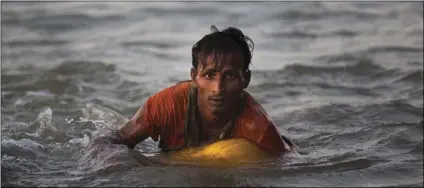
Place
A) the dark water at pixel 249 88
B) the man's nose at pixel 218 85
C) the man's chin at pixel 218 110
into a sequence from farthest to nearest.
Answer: the dark water at pixel 249 88 < the man's chin at pixel 218 110 < the man's nose at pixel 218 85

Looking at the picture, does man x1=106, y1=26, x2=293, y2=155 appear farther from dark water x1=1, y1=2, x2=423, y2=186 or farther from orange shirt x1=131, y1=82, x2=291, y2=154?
dark water x1=1, y1=2, x2=423, y2=186

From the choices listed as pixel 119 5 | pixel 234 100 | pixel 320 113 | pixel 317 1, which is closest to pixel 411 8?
pixel 317 1

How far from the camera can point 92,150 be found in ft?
17.6

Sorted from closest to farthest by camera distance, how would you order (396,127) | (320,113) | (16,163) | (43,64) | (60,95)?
1. (16,163)
2. (396,127)
3. (320,113)
4. (60,95)
5. (43,64)

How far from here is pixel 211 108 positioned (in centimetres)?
518

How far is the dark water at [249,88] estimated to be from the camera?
5.29m

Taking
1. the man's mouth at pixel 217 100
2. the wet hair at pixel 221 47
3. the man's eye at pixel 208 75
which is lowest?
the man's mouth at pixel 217 100

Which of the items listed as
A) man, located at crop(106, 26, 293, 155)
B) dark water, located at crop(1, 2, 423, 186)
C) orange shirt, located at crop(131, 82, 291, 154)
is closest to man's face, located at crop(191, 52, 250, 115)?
man, located at crop(106, 26, 293, 155)

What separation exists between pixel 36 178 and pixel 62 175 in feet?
0.56

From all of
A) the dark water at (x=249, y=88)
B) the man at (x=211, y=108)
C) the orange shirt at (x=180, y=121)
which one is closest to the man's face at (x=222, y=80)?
the man at (x=211, y=108)

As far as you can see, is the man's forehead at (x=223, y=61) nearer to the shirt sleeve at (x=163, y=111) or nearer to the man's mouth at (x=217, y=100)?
the man's mouth at (x=217, y=100)

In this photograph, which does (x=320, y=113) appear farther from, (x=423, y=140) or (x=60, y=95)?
(x=60, y=95)

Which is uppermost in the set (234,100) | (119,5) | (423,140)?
(119,5)

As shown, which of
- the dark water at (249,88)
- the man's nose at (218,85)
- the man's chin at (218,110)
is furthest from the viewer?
the dark water at (249,88)
